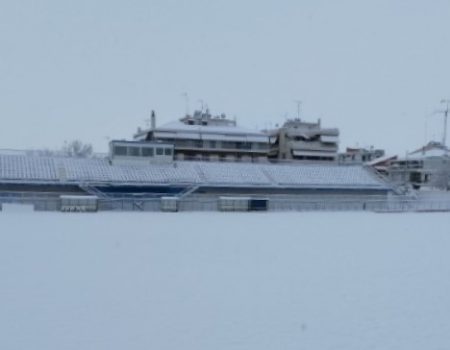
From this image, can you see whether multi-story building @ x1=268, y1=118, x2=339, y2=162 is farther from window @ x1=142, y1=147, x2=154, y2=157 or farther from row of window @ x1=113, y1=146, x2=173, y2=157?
window @ x1=142, y1=147, x2=154, y2=157

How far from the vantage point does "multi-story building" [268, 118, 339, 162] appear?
58031 mm

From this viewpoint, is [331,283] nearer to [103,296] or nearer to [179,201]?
[103,296]

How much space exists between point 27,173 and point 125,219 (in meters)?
10.9

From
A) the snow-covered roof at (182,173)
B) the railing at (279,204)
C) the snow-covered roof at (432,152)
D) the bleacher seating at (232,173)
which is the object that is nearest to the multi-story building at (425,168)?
the snow-covered roof at (432,152)

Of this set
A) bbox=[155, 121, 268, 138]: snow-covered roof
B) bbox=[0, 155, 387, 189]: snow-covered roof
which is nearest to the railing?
bbox=[0, 155, 387, 189]: snow-covered roof

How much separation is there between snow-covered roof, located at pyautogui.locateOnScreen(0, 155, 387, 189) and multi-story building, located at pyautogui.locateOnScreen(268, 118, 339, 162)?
21157mm

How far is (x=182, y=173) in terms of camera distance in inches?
1236

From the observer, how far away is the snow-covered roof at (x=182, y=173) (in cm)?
2792

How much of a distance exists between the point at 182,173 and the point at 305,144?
29.7 m

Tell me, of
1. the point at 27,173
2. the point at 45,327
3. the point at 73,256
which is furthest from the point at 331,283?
the point at 27,173

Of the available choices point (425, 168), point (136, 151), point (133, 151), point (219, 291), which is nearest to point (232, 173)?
point (136, 151)

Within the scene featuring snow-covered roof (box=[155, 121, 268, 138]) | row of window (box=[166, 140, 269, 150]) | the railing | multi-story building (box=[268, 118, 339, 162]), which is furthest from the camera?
multi-story building (box=[268, 118, 339, 162])

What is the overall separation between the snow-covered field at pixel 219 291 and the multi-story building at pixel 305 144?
141 feet

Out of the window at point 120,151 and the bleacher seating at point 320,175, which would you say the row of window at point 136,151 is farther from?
the bleacher seating at point 320,175
